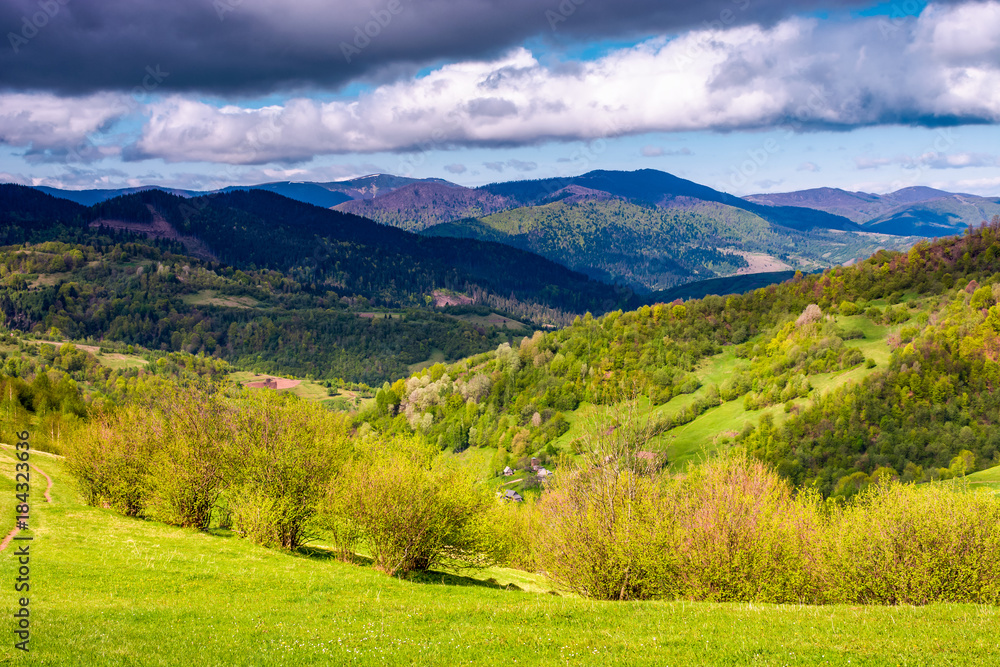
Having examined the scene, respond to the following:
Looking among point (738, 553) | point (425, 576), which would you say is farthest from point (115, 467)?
point (738, 553)

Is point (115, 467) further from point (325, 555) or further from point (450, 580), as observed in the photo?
point (450, 580)

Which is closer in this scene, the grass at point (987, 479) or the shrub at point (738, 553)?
the shrub at point (738, 553)

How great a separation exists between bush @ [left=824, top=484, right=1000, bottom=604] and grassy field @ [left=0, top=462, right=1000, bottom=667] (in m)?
7.86

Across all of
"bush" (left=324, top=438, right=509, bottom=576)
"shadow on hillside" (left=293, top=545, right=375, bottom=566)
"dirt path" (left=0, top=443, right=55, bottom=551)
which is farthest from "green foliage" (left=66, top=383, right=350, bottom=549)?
"bush" (left=324, top=438, right=509, bottom=576)

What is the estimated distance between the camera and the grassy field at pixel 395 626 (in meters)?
21.1

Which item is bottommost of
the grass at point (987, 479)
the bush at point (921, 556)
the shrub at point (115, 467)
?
the grass at point (987, 479)

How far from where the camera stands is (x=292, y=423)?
184ft

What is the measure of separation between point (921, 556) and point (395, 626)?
1155 inches

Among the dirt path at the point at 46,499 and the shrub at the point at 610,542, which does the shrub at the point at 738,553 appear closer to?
the shrub at the point at 610,542

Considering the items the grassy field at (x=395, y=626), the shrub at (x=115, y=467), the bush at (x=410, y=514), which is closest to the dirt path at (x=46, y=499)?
the grassy field at (x=395, y=626)

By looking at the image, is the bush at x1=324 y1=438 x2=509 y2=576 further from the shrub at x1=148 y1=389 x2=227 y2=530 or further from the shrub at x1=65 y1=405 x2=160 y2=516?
the shrub at x1=65 y1=405 x2=160 y2=516

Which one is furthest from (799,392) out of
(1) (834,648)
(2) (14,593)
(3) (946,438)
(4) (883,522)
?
(2) (14,593)

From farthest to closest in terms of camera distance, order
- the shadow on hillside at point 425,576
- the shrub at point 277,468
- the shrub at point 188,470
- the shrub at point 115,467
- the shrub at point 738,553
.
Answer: the shrub at point 115,467 → the shrub at point 188,470 → the shrub at point 277,468 → the shadow on hillside at point 425,576 → the shrub at point 738,553

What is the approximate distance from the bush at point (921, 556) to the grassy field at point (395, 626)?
7864 mm
